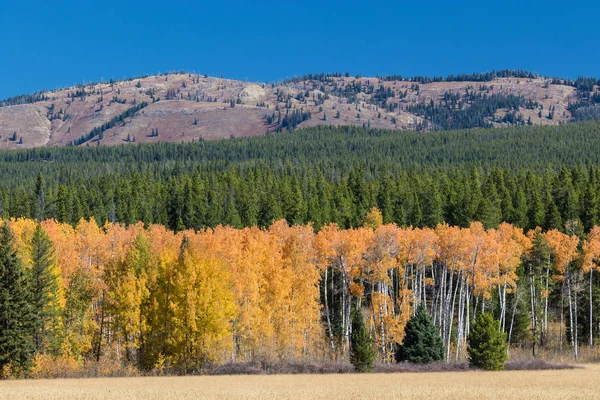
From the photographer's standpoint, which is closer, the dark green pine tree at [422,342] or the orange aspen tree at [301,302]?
the dark green pine tree at [422,342]

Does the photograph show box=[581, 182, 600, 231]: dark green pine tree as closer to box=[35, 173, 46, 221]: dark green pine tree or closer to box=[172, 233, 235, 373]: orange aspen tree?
box=[172, 233, 235, 373]: orange aspen tree

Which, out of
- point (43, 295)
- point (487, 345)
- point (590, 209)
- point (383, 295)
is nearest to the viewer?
point (43, 295)

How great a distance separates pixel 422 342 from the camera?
197 feet

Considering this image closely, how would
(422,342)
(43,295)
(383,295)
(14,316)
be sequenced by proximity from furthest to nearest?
(383,295) → (422,342) → (43,295) → (14,316)

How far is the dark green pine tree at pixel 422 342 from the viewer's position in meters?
59.6

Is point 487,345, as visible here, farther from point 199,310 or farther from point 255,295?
point 199,310

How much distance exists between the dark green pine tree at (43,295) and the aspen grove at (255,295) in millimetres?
109

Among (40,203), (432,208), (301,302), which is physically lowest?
(301,302)

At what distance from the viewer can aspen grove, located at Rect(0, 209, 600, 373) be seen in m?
57.2

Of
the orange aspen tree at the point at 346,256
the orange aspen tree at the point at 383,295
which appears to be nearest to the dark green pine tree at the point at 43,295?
the orange aspen tree at the point at 346,256

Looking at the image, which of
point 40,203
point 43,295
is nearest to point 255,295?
point 43,295

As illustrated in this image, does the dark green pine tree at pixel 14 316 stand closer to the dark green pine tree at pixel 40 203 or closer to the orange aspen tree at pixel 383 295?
the orange aspen tree at pixel 383 295

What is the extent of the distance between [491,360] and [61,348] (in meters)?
36.0

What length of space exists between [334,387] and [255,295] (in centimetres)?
1987
